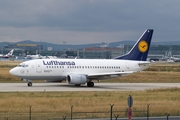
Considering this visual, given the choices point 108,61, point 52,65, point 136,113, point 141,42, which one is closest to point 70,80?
point 52,65

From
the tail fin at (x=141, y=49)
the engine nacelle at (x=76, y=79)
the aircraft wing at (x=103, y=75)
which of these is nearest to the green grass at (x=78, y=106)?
the engine nacelle at (x=76, y=79)

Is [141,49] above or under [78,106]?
above

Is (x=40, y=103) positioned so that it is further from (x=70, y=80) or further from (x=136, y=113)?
(x=70, y=80)

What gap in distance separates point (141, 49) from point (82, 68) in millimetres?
10354

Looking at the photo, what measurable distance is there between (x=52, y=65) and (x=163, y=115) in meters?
27.8

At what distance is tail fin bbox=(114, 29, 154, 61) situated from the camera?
2520 inches

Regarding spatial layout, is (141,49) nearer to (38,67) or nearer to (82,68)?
(82,68)

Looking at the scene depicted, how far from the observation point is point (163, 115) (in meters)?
30.8

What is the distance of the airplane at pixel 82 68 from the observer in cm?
5534

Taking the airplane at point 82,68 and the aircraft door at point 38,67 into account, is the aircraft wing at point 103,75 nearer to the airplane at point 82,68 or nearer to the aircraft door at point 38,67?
the airplane at point 82,68

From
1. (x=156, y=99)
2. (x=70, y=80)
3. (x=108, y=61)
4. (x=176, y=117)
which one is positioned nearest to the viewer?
(x=176, y=117)

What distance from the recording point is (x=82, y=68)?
5934 cm

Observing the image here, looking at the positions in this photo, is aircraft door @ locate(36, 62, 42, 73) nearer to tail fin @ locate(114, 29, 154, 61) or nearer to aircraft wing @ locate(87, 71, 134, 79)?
aircraft wing @ locate(87, 71, 134, 79)

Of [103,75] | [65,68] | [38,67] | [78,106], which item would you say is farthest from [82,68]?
[78,106]
